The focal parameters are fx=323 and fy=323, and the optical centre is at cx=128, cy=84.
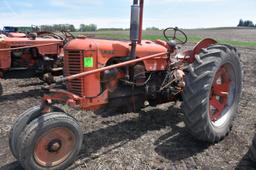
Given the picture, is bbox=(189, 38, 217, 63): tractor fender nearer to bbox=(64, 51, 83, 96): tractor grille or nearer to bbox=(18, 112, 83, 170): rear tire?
bbox=(64, 51, 83, 96): tractor grille

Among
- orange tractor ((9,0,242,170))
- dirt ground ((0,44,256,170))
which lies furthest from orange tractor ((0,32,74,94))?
orange tractor ((9,0,242,170))

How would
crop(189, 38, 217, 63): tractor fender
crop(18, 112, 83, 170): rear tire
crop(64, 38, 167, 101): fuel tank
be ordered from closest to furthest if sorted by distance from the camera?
crop(18, 112, 83, 170): rear tire < crop(64, 38, 167, 101): fuel tank < crop(189, 38, 217, 63): tractor fender

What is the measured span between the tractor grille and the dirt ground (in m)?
0.81

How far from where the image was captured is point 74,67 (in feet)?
13.3

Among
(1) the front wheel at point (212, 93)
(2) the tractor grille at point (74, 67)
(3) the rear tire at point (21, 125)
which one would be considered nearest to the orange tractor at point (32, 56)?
(2) the tractor grille at point (74, 67)

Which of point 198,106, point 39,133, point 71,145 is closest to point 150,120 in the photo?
Result: point 198,106

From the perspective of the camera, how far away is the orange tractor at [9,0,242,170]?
3482 millimetres

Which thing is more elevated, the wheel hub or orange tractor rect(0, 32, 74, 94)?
orange tractor rect(0, 32, 74, 94)

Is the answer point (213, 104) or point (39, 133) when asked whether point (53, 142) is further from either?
point (213, 104)

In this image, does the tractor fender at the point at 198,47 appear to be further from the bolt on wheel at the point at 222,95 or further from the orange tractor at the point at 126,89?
the bolt on wheel at the point at 222,95

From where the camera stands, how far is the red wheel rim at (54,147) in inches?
136

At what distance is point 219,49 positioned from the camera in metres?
4.51

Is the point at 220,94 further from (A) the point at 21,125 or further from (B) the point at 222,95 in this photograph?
(A) the point at 21,125

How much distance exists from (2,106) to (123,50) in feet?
10.8
